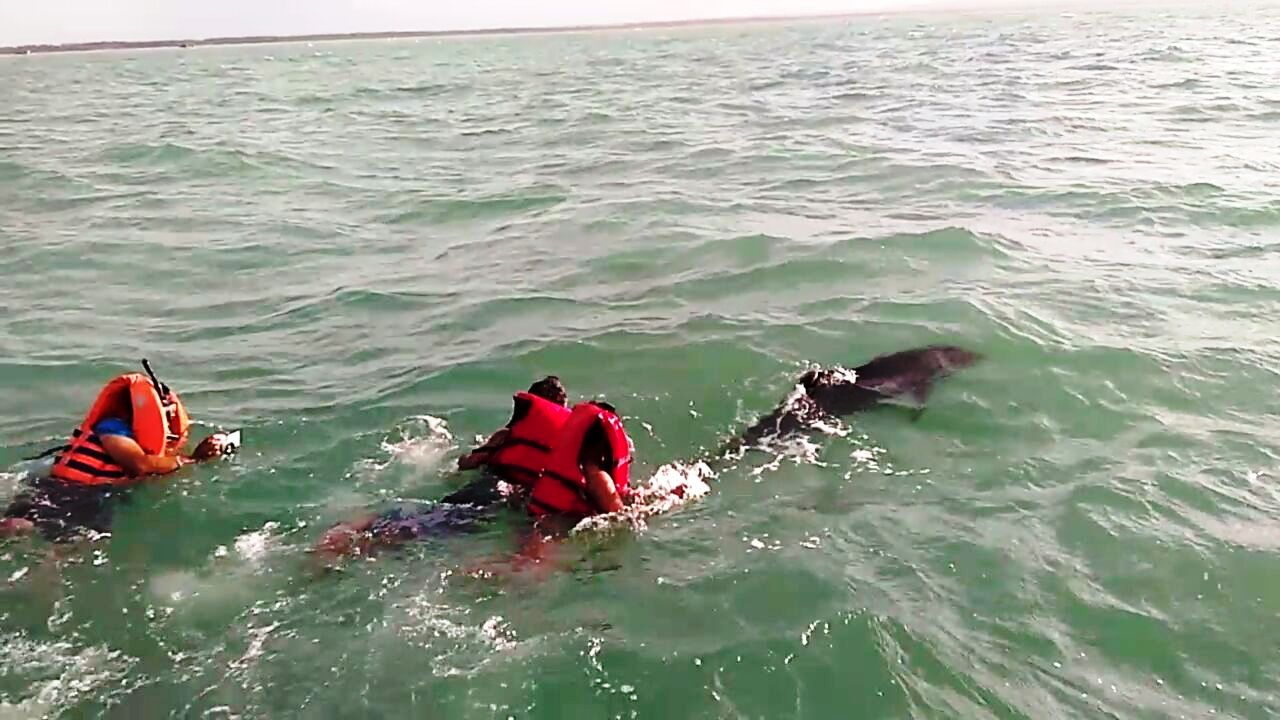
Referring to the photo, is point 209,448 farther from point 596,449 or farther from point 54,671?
point 596,449

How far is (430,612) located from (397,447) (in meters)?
3.26

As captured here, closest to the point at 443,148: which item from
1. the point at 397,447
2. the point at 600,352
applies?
the point at 600,352

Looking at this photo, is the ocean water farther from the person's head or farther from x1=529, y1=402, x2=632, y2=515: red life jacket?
the person's head

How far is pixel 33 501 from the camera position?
8.92 meters

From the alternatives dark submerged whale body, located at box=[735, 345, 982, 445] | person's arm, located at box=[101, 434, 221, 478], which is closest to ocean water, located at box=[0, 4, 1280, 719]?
person's arm, located at box=[101, 434, 221, 478]

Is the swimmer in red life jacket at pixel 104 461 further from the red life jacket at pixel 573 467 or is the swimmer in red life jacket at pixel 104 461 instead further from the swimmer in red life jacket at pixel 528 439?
the red life jacket at pixel 573 467

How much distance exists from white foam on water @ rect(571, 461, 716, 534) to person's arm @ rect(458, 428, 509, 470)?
1.17 m

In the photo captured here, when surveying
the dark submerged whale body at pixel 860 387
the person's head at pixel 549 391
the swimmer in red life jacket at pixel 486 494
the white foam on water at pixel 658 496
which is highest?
the person's head at pixel 549 391

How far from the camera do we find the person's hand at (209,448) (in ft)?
33.0

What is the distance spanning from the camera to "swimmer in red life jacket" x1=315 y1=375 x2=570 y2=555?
8578 millimetres

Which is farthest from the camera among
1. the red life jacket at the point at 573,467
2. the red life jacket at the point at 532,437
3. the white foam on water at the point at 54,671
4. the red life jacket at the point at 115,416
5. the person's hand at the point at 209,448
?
the person's hand at the point at 209,448

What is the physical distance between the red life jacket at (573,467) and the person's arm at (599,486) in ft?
0.14

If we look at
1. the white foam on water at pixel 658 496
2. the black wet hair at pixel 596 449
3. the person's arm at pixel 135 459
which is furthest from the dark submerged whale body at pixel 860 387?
the person's arm at pixel 135 459

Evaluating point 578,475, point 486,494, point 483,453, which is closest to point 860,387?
point 578,475
